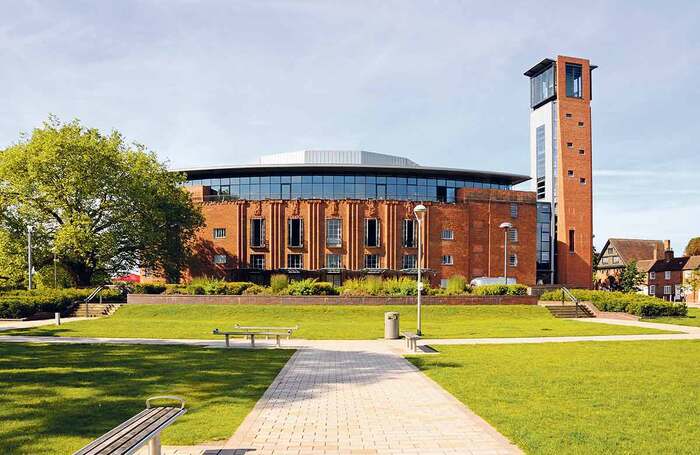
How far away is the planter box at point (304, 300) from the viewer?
33.5 metres

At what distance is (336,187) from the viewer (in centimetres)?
5528

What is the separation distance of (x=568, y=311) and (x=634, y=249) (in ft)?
224

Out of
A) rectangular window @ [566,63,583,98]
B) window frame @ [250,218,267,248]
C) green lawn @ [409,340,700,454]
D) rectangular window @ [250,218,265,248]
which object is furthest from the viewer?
rectangular window @ [566,63,583,98]

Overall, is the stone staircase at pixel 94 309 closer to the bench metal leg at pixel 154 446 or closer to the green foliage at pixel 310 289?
the green foliage at pixel 310 289

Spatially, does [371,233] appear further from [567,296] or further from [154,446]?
[154,446]

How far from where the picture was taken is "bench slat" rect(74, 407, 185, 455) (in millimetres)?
5266

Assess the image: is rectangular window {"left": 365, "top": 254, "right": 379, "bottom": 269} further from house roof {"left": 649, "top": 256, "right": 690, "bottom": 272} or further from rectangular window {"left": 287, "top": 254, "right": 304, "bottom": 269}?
house roof {"left": 649, "top": 256, "right": 690, "bottom": 272}

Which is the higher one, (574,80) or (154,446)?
(574,80)

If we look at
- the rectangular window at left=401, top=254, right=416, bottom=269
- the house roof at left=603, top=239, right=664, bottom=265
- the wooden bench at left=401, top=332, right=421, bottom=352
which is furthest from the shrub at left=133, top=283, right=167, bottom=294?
the house roof at left=603, top=239, right=664, bottom=265

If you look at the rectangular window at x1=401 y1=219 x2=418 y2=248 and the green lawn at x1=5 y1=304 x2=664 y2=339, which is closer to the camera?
the green lawn at x1=5 y1=304 x2=664 y2=339

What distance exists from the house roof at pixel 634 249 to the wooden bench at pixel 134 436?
9610 cm

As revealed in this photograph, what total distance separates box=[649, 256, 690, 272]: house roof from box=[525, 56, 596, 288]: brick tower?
26750 millimetres

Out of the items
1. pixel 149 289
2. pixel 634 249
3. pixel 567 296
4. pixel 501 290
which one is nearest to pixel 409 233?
pixel 501 290

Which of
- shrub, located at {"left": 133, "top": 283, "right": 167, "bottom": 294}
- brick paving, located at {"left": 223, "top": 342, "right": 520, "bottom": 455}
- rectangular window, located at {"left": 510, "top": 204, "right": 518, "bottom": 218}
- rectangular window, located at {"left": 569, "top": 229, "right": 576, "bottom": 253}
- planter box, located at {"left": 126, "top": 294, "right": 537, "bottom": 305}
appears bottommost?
planter box, located at {"left": 126, "top": 294, "right": 537, "bottom": 305}
